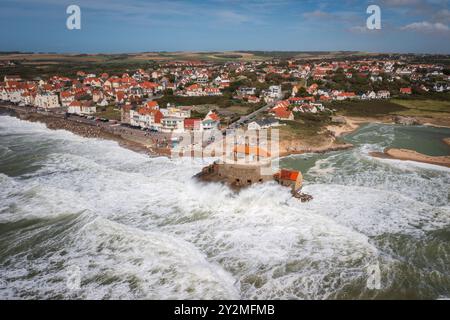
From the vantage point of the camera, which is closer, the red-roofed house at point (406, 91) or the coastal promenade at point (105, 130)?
the coastal promenade at point (105, 130)

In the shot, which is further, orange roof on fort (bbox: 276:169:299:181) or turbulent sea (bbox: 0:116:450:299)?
orange roof on fort (bbox: 276:169:299:181)

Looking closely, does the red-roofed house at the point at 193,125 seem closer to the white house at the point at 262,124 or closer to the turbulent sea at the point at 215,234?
the white house at the point at 262,124

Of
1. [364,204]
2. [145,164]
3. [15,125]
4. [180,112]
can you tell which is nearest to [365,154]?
[364,204]

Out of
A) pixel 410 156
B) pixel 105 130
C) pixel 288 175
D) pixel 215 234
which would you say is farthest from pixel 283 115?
pixel 215 234

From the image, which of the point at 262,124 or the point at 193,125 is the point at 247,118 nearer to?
the point at 262,124

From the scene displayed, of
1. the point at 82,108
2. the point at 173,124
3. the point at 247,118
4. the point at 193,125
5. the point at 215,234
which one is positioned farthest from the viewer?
the point at 82,108

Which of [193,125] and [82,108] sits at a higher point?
[82,108]

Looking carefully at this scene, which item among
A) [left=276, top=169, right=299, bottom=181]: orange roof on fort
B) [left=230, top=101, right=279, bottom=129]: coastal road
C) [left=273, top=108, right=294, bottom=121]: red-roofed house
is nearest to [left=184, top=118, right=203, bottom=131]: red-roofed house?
[left=230, top=101, right=279, bottom=129]: coastal road

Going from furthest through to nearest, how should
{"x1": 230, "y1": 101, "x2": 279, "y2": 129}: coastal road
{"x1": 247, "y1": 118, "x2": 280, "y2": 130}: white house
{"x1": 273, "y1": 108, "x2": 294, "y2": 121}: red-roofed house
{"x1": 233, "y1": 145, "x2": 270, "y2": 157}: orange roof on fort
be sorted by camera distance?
{"x1": 273, "y1": 108, "x2": 294, "y2": 121}: red-roofed house → {"x1": 230, "y1": 101, "x2": 279, "y2": 129}: coastal road → {"x1": 247, "y1": 118, "x2": 280, "y2": 130}: white house → {"x1": 233, "y1": 145, "x2": 270, "y2": 157}: orange roof on fort

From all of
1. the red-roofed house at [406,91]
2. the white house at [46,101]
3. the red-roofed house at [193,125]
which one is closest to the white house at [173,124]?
the red-roofed house at [193,125]

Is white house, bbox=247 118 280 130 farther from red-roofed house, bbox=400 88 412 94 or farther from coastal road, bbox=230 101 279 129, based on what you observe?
red-roofed house, bbox=400 88 412 94
